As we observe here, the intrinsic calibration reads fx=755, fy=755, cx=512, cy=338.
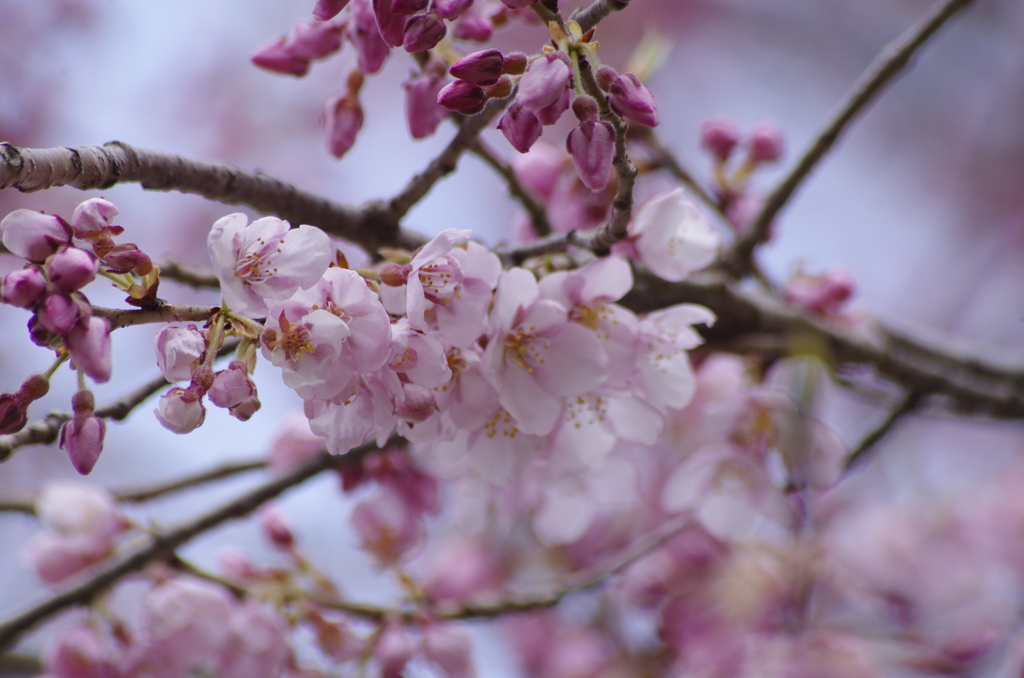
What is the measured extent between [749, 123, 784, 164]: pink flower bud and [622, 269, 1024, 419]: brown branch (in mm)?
297

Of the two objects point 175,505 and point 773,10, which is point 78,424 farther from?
point 773,10

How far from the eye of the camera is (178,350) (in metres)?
0.58

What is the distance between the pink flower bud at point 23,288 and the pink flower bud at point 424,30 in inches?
14.2

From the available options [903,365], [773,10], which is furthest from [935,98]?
[903,365]

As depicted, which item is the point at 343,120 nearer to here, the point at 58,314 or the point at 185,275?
the point at 185,275

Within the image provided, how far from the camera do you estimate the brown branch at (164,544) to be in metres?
1.03

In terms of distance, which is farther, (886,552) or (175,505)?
(175,505)

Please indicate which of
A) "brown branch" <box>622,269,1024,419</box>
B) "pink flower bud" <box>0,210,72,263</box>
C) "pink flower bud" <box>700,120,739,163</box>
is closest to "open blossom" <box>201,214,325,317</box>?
"pink flower bud" <box>0,210,72,263</box>

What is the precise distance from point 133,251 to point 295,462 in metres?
0.76

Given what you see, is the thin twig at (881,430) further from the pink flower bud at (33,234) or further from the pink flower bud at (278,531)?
the pink flower bud at (33,234)

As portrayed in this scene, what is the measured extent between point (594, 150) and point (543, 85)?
0.07 m

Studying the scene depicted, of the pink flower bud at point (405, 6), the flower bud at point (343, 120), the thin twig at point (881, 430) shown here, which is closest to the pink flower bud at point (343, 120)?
the flower bud at point (343, 120)

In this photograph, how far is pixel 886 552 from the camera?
6.66 ft

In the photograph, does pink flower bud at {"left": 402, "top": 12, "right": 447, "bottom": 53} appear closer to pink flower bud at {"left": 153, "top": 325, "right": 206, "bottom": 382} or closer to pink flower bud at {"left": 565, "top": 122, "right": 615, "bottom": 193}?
pink flower bud at {"left": 565, "top": 122, "right": 615, "bottom": 193}
